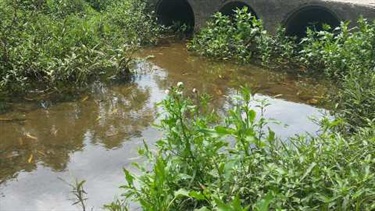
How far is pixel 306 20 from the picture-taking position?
32.7 ft

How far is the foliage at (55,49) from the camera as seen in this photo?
7.34m

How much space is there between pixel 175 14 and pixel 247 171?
9082 mm

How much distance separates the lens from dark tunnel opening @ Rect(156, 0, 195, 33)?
453 inches

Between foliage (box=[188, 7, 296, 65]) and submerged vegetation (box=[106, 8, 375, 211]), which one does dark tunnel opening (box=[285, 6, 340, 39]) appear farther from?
submerged vegetation (box=[106, 8, 375, 211])

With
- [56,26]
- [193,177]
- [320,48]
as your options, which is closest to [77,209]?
[193,177]

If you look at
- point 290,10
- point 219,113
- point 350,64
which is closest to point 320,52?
point 350,64

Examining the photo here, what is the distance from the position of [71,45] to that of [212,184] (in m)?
5.09

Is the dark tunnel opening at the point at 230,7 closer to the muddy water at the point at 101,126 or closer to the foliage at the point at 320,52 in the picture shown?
the foliage at the point at 320,52

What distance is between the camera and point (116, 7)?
36.3ft

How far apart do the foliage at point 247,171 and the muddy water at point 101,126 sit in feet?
3.79

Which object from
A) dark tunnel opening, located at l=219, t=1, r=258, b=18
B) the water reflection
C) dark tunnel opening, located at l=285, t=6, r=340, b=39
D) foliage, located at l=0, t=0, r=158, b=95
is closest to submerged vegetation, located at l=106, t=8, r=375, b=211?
the water reflection

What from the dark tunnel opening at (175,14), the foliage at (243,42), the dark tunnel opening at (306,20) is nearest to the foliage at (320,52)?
the foliage at (243,42)

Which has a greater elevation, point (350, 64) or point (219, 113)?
point (350, 64)

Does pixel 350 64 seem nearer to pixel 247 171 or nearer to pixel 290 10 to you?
pixel 290 10
